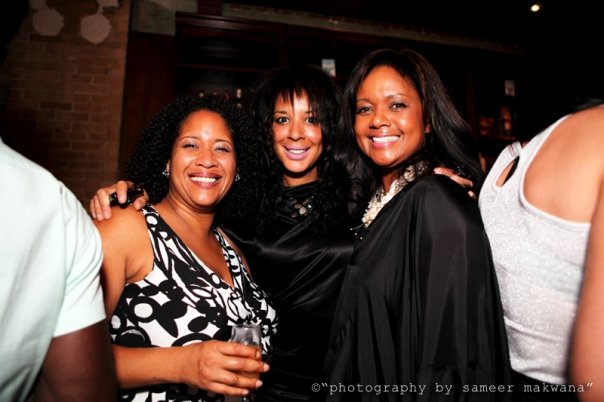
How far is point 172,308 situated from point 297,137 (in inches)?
42.0

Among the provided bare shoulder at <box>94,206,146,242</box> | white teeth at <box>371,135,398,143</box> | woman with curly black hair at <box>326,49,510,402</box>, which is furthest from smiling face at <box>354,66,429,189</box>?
bare shoulder at <box>94,206,146,242</box>

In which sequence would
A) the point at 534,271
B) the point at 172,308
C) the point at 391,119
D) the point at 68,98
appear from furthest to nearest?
1. the point at 68,98
2. the point at 391,119
3. the point at 172,308
4. the point at 534,271

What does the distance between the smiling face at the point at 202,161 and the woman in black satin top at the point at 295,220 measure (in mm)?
305

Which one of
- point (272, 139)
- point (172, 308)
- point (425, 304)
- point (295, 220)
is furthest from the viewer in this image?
point (272, 139)

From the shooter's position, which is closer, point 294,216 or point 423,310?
point 423,310

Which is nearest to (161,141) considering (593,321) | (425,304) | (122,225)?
(122,225)

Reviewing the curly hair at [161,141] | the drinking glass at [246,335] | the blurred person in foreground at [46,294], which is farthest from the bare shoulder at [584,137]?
the curly hair at [161,141]

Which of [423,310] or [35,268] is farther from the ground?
[35,268]

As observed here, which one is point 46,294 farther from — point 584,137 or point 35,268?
point 584,137

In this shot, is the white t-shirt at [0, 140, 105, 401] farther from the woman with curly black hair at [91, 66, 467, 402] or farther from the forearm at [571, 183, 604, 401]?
the forearm at [571, 183, 604, 401]

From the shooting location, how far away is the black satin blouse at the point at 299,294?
67.2 inches

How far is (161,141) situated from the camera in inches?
69.4

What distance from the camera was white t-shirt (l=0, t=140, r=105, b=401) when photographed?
24.0 inches

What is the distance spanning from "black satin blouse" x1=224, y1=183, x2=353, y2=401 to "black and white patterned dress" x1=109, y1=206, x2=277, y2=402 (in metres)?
0.35
